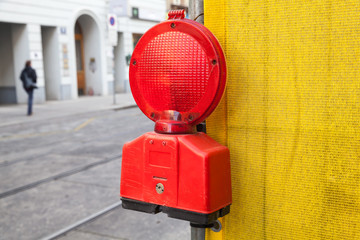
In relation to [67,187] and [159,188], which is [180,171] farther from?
[67,187]

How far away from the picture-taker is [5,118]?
1241 centimetres

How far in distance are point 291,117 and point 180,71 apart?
1.40ft

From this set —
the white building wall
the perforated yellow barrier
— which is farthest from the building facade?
the perforated yellow barrier

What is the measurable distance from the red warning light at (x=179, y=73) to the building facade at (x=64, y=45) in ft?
49.7

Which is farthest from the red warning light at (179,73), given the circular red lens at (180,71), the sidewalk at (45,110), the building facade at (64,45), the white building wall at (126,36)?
→ the white building wall at (126,36)

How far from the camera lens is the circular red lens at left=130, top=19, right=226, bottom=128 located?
4.13 ft

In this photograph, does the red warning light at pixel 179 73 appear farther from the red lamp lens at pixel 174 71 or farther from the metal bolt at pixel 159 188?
the metal bolt at pixel 159 188

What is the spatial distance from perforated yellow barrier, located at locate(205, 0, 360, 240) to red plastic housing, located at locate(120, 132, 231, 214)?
0.16 m

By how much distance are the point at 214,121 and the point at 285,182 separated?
349 millimetres

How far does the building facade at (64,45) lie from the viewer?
16.4m

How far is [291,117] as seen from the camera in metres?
1.40

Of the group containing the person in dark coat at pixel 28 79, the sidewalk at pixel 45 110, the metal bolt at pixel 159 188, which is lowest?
the sidewalk at pixel 45 110

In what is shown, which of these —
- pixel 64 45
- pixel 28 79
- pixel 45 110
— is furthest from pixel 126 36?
pixel 28 79

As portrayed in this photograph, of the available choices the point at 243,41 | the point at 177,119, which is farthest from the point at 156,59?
the point at 243,41
